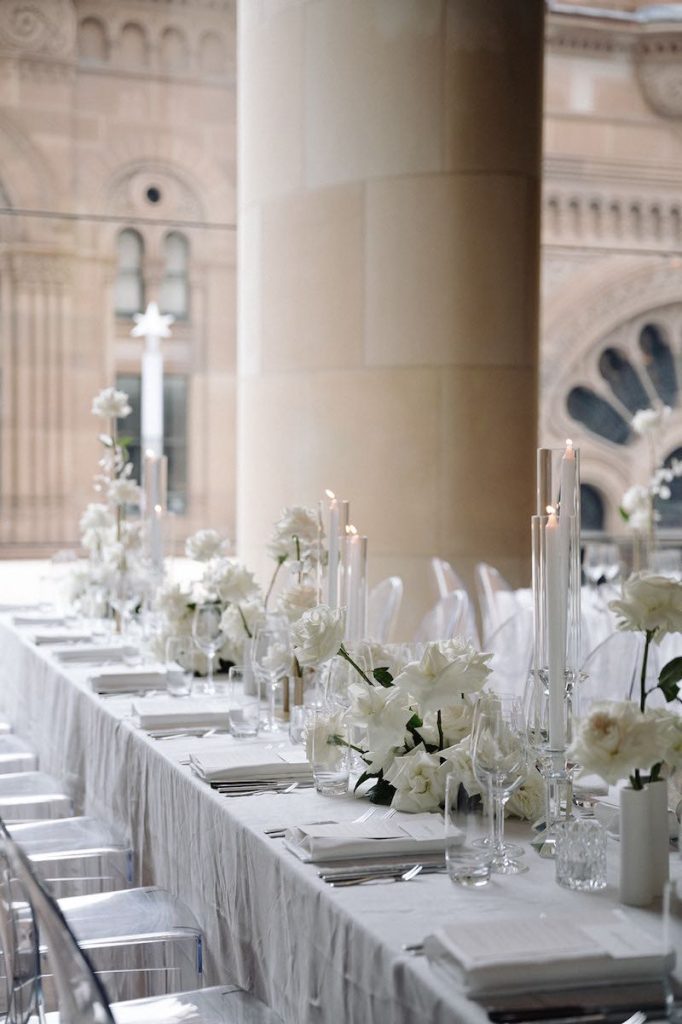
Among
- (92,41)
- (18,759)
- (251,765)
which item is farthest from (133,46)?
(251,765)

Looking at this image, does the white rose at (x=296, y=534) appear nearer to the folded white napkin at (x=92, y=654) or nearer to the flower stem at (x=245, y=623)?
the flower stem at (x=245, y=623)

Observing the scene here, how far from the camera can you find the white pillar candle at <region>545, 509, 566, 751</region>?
2305 millimetres

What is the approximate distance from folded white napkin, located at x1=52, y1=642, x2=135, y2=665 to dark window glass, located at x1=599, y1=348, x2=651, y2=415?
449 inches

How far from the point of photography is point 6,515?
13281 millimetres

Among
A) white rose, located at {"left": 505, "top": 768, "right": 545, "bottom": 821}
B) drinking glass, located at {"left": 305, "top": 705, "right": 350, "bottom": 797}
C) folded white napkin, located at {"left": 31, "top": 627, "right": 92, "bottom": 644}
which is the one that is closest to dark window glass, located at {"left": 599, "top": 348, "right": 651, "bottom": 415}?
Result: folded white napkin, located at {"left": 31, "top": 627, "right": 92, "bottom": 644}

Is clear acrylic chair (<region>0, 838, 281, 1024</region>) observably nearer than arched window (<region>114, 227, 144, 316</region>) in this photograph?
Yes

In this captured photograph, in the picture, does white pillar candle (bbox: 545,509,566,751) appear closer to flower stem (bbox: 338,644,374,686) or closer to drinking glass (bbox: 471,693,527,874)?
drinking glass (bbox: 471,693,527,874)

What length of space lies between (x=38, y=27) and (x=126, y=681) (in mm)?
10772

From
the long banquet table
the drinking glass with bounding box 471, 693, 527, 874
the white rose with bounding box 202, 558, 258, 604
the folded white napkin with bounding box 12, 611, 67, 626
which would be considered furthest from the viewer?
the folded white napkin with bounding box 12, 611, 67, 626

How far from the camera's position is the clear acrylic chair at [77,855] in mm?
3359

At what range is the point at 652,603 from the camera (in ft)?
7.19

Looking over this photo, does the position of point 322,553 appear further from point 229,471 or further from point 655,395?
point 655,395

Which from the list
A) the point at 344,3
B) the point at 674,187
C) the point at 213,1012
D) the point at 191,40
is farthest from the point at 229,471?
the point at 213,1012

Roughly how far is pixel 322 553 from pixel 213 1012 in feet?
4.50
